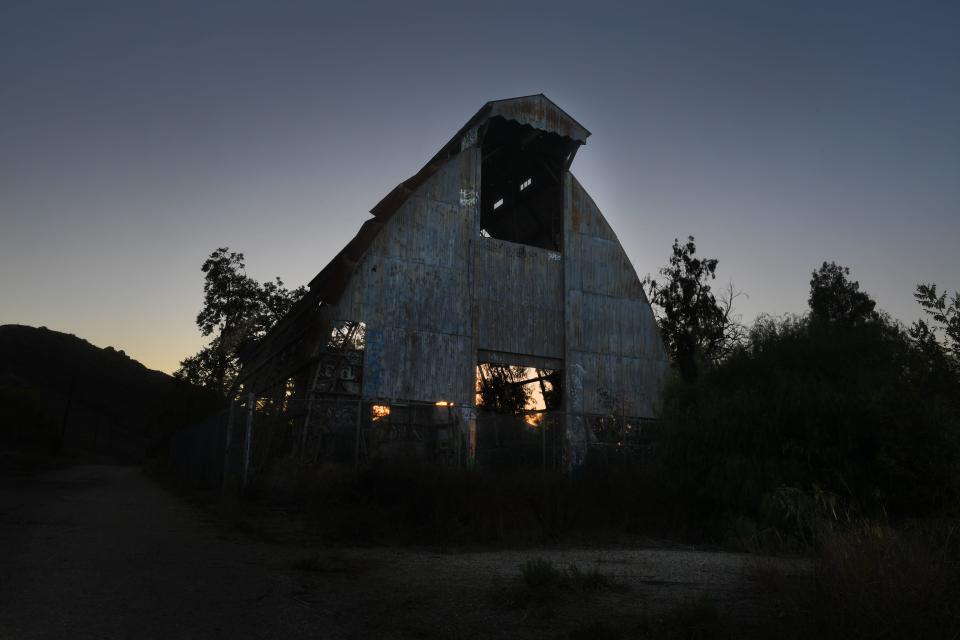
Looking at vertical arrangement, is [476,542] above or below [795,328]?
below

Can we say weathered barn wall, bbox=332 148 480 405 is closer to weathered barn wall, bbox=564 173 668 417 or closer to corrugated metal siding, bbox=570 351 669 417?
weathered barn wall, bbox=564 173 668 417

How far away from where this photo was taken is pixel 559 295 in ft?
80.3

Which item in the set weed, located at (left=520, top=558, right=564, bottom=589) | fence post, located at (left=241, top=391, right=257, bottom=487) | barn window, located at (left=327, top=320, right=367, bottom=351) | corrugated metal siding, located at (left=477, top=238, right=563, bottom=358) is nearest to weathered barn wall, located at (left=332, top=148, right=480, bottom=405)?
barn window, located at (left=327, top=320, right=367, bottom=351)

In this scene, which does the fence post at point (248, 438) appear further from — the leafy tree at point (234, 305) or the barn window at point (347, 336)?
the leafy tree at point (234, 305)

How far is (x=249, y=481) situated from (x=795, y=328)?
499 inches

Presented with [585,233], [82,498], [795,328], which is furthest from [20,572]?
[585,233]

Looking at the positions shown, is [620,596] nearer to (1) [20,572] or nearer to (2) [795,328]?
(1) [20,572]

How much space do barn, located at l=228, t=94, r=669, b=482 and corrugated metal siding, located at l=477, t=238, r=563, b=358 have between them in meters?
0.05

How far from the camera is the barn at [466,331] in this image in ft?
64.8

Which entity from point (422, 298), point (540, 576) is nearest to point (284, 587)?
point (540, 576)

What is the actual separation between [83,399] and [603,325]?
106 m

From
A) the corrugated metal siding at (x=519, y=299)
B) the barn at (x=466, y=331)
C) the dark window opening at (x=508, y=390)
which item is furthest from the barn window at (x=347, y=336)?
the dark window opening at (x=508, y=390)

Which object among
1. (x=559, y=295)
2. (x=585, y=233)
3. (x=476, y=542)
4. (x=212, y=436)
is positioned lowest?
(x=476, y=542)

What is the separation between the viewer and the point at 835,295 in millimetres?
51344
